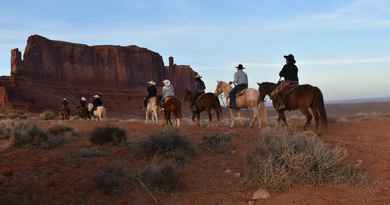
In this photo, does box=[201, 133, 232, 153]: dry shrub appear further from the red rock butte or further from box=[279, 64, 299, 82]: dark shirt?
the red rock butte

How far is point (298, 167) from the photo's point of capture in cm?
787

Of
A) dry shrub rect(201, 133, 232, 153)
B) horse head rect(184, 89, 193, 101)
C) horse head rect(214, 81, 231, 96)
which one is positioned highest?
horse head rect(214, 81, 231, 96)

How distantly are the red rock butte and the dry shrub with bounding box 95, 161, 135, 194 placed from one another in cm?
5595

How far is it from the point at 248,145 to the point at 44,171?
5060mm

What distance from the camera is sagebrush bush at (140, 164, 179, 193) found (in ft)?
25.9

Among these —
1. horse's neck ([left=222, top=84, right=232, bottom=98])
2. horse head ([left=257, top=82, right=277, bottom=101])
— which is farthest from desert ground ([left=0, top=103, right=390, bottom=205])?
horse's neck ([left=222, top=84, right=232, bottom=98])

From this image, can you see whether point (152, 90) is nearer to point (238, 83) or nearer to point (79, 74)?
point (238, 83)

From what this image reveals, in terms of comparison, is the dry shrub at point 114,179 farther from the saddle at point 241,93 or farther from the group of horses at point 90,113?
the group of horses at point 90,113

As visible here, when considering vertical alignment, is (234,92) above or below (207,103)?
above

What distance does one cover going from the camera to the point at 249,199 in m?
7.25

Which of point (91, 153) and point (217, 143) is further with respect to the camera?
point (217, 143)

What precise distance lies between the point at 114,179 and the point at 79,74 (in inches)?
3332

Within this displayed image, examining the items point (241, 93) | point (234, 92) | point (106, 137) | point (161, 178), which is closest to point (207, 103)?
point (234, 92)

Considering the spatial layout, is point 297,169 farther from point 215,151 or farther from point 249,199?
point 215,151
